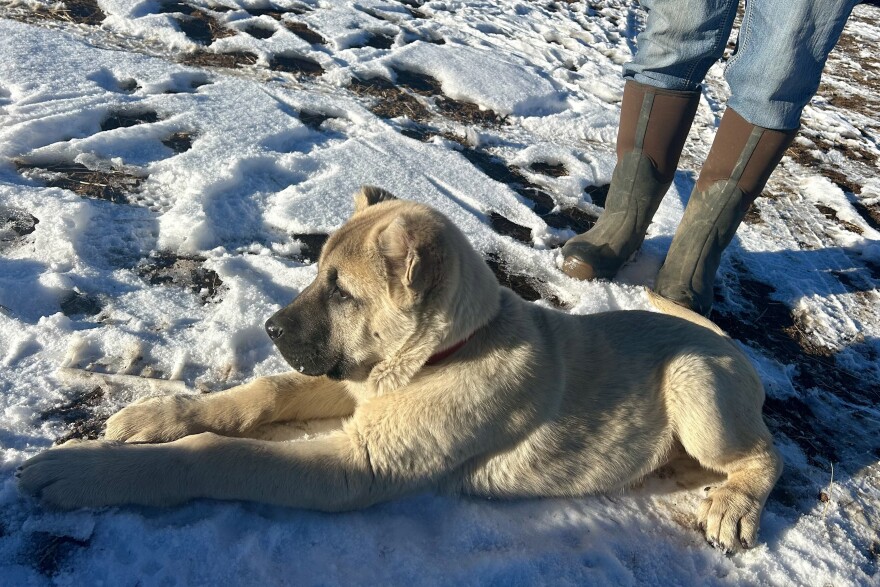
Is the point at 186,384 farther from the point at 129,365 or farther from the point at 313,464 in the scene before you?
the point at 313,464

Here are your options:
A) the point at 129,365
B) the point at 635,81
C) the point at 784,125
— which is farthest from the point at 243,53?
the point at 784,125

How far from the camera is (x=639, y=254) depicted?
3992mm

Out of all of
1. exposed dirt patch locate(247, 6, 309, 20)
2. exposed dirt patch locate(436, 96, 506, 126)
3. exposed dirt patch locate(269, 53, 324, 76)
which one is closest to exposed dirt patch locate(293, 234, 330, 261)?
exposed dirt patch locate(436, 96, 506, 126)

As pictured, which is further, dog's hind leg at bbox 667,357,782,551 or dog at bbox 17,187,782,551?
dog's hind leg at bbox 667,357,782,551

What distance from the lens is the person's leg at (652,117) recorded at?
132 inches

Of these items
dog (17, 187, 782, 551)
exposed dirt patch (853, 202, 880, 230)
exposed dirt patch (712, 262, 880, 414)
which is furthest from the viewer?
exposed dirt patch (853, 202, 880, 230)

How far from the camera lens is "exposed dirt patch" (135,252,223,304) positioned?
2.80 metres

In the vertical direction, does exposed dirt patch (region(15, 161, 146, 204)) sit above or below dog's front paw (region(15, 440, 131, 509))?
below

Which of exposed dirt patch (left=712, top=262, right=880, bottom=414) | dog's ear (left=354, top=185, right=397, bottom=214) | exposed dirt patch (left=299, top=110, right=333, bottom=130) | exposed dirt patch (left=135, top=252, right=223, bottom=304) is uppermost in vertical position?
dog's ear (left=354, top=185, right=397, bottom=214)

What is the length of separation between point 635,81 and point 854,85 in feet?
17.2

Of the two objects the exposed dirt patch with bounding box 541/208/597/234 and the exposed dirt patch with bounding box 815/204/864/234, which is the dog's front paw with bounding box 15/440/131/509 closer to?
the exposed dirt patch with bounding box 541/208/597/234

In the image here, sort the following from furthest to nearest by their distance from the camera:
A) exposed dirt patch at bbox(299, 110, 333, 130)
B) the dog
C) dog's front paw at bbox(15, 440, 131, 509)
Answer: exposed dirt patch at bbox(299, 110, 333, 130) → the dog → dog's front paw at bbox(15, 440, 131, 509)

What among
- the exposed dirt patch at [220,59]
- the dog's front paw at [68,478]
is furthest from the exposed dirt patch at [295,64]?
the dog's front paw at [68,478]

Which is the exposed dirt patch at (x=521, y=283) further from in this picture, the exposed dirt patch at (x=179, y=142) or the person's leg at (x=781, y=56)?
the exposed dirt patch at (x=179, y=142)
